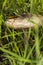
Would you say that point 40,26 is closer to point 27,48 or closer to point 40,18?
point 40,18

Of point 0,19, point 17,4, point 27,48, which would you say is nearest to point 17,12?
point 17,4

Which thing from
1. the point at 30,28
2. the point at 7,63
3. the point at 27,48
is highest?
the point at 30,28

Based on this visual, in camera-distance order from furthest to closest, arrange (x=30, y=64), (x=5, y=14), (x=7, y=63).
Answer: (x=5, y=14)
(x=7, y=63)
(x=30, y=64)

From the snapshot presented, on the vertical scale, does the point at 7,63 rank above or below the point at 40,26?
below

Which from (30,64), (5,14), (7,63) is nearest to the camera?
(30,64)

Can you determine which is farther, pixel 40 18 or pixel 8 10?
pixel 8 10

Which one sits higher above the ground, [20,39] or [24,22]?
[24,22]
